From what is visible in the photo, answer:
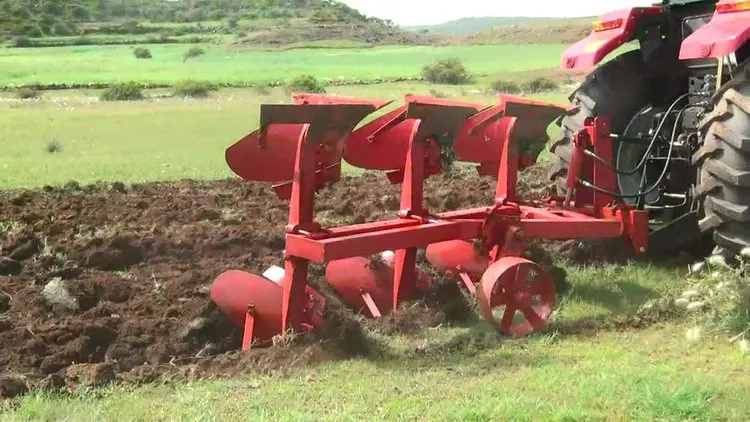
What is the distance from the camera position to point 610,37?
6270 millimetres

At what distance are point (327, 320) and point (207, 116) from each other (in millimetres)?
18579

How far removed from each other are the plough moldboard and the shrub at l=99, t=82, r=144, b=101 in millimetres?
26207

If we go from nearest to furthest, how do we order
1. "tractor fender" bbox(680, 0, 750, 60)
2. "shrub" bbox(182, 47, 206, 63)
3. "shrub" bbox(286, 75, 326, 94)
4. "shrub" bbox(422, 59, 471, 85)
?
"tractor fender" bbox(680, 0, 750, 60) → "shrub" bbox(286, 75, 326, 94) → "shrub" bbox(422, 59, 471, 85) → "shrub" bbox(182, 47, 206, 63)

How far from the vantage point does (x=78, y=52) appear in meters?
55.9

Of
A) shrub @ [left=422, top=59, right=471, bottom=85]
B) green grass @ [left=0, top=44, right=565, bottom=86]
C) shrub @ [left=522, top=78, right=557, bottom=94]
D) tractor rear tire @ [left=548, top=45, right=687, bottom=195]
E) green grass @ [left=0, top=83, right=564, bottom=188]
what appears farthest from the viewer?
green grass @ [left=0, top=44, right=565, bottom=86]

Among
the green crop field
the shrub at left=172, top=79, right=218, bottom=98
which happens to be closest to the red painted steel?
the green crop field

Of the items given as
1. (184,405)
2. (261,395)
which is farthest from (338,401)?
(184,405)

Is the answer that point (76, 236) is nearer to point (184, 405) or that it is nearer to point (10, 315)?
point (10, 315)

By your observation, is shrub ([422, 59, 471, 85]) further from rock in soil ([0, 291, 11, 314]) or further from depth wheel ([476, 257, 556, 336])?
rock in soil ([0, 291, 11, 314])

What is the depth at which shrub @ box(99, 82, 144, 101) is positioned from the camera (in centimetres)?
3070

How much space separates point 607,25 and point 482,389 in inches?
134

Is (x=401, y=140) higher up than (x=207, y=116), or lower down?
higher up

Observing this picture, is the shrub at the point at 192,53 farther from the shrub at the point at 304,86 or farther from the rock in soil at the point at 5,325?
the rock in soil at the point at 5,325

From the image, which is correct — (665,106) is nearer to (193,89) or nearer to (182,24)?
(193,89)
